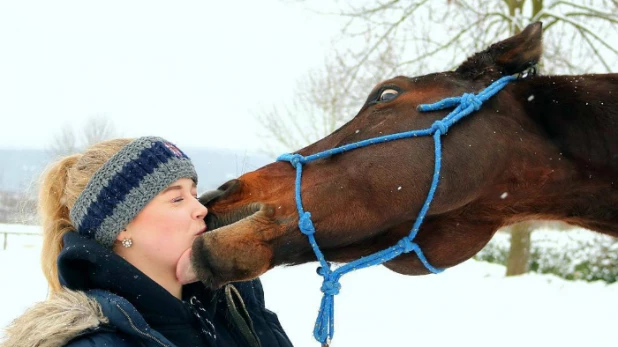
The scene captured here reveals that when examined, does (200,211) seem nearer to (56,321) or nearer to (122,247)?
(122,247)

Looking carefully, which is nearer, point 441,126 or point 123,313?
point 123,313

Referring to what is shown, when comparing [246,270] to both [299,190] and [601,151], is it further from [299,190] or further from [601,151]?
[601,151]

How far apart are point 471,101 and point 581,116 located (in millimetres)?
403

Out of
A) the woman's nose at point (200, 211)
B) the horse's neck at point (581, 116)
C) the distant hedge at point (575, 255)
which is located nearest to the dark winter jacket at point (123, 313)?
the woman's nose at point (200, 211)

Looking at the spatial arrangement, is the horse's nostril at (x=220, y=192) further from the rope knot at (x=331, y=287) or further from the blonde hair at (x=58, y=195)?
the rope knot at (x=331, y=287)

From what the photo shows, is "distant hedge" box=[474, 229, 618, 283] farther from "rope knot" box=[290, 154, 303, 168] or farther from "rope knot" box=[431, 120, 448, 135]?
"rope knot" box=[290, 154, 303, 168]

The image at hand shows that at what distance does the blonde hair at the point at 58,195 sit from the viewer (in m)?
1.84

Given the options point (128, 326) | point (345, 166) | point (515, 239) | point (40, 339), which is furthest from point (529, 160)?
point (515, 239)

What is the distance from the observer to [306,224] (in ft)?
6.29

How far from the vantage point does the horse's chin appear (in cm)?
177

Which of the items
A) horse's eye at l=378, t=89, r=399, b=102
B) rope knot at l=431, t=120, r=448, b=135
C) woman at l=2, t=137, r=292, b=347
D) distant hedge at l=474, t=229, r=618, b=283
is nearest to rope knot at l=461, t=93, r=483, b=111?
rope knot at l=431, t=120, r=448, b=135

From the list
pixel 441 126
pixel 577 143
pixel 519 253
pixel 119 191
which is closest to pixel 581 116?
pixel 577 143

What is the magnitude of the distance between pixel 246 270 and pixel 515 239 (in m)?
9.42

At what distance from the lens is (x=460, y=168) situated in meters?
2.07
